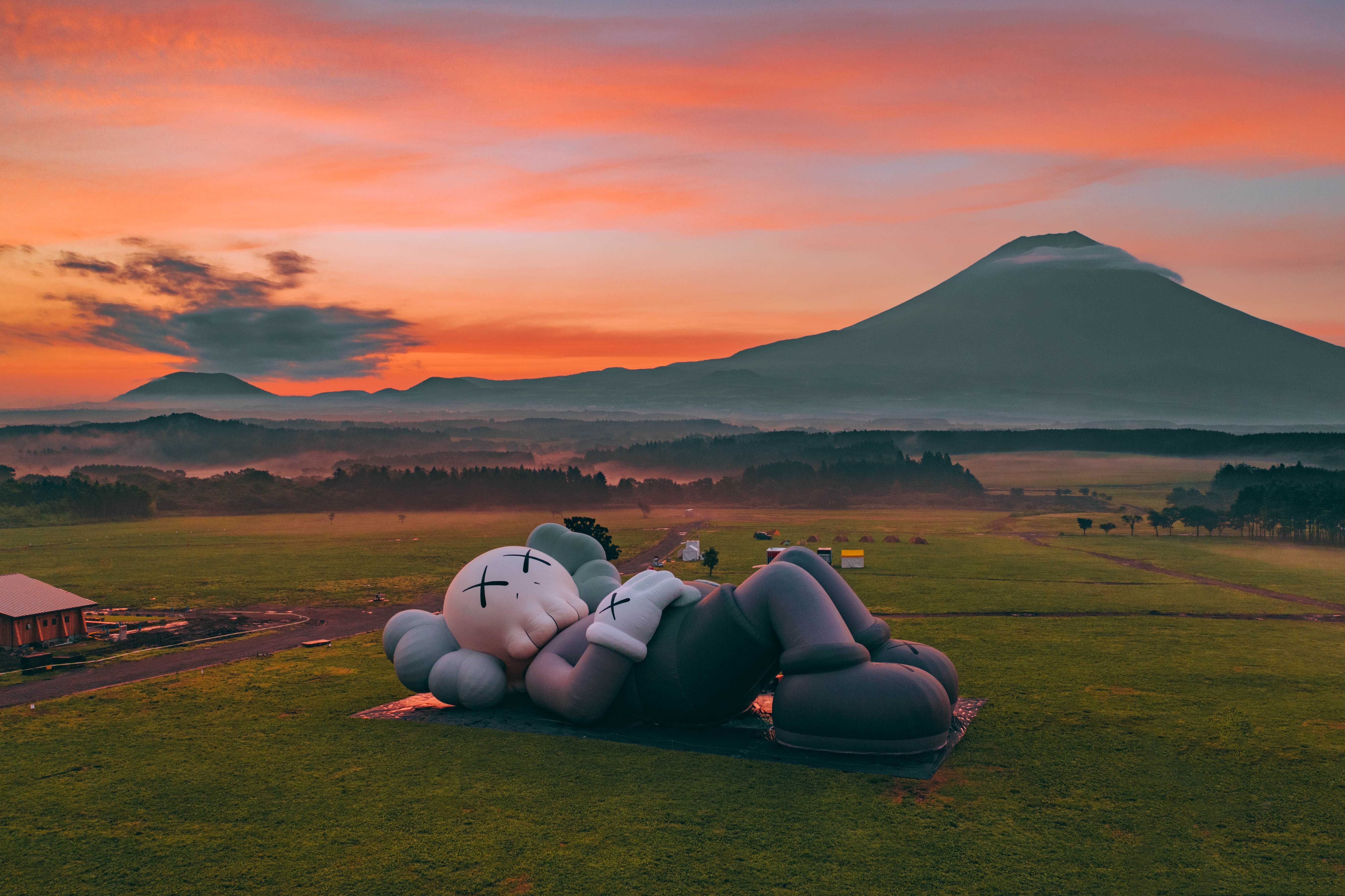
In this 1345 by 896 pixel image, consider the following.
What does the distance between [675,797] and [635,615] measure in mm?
4762

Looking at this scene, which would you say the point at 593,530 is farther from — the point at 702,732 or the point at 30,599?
the point at 702,732

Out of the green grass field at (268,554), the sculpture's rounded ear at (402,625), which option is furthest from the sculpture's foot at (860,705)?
the green grass field at (268,554)

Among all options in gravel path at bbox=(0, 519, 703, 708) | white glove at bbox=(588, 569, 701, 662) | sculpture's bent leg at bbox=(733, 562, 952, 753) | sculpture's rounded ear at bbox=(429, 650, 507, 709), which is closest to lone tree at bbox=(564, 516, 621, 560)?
gravel path at bbox=(0, 519, 703, 708)

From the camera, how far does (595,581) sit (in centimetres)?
2589

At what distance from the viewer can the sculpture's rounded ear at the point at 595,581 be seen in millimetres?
25516

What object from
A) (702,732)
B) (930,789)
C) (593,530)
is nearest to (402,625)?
(702,732)

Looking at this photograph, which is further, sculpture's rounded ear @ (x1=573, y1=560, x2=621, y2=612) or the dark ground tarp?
sculpture's rounded ear @ (x1=573, y1=560, x2=621, y2=612)

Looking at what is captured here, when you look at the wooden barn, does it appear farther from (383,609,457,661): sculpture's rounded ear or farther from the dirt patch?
the dirt patch

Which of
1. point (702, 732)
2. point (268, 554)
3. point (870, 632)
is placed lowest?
point (702, 732)

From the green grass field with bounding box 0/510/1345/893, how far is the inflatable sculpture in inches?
46.8

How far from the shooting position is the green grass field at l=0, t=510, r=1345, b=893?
565 inches

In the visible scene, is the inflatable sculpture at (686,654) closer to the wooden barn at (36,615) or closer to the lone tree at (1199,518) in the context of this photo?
the wooden barn at (36,615)

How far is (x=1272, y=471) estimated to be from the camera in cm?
12338

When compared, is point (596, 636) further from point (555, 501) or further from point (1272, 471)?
point (1272, 471)
